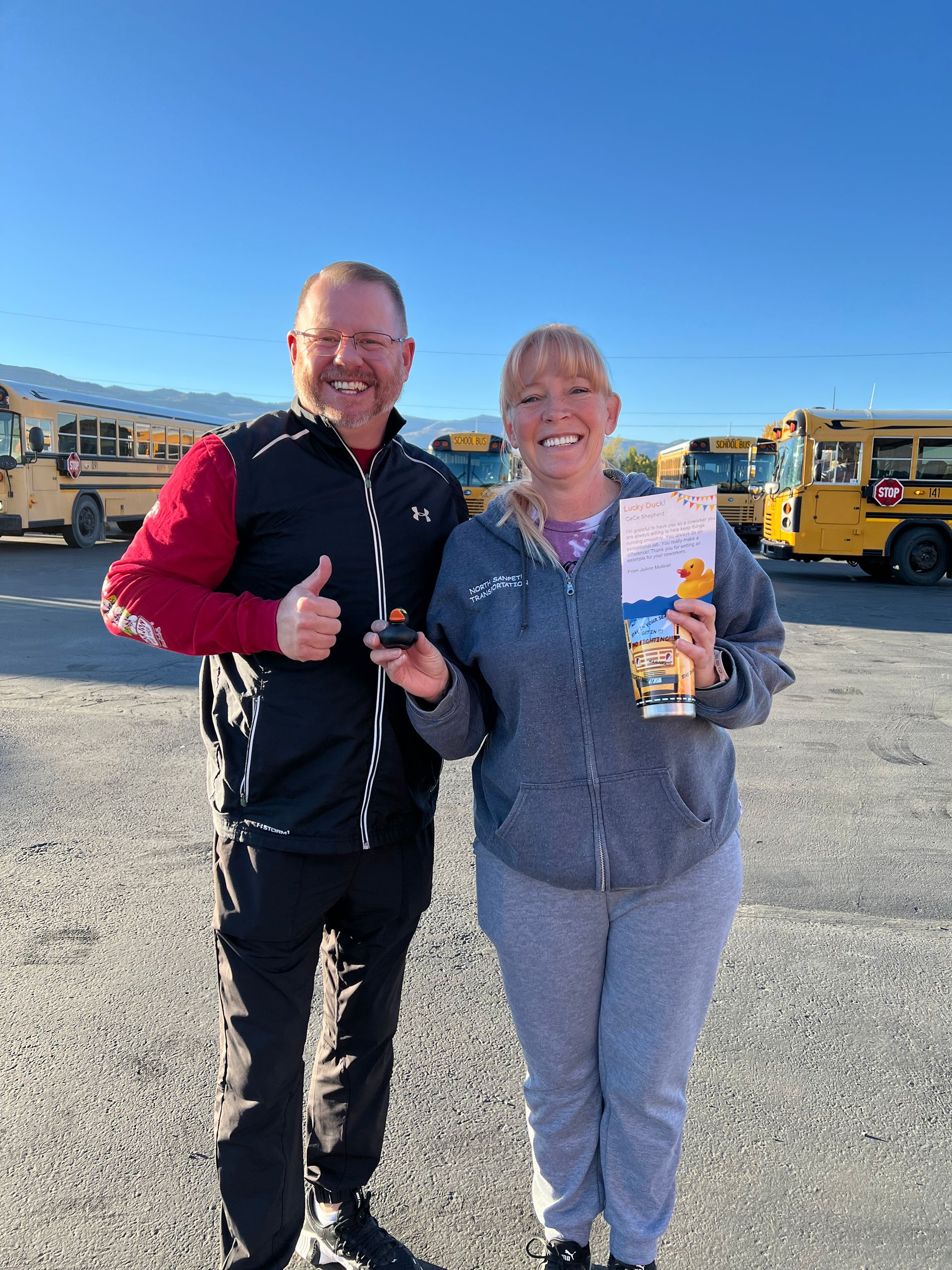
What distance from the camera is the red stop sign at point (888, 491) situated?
1523 cm

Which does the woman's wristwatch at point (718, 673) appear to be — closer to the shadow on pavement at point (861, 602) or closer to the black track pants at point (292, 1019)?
the black track pants at point (292, 1019)

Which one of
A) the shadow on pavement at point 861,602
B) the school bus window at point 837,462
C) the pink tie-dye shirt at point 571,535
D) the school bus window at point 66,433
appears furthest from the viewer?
the school bus window at point 66,433

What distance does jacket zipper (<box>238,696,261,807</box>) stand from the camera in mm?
1856

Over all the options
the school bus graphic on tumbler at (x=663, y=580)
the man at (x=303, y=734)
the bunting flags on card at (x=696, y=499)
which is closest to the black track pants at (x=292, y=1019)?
the man at (x=303, y=734)

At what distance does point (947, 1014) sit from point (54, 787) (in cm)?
437

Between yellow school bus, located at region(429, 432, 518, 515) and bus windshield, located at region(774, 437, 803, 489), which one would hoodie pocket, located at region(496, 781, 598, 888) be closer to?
bus windshield, located at region(774, 437, 803, 489)

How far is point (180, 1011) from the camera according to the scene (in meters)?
2.79

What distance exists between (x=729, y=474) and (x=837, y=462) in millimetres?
8764

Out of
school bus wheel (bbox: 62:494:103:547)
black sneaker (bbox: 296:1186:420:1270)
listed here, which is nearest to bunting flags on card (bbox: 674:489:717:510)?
black sneaker (bbox: 296:1186:420:1270)

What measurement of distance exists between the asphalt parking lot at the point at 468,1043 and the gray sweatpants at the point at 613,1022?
10.3 inches

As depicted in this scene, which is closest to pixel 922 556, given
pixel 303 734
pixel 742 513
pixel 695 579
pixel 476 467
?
pixel 742 513

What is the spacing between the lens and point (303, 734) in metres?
1.85

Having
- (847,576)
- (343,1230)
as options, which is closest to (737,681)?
(343,1230)

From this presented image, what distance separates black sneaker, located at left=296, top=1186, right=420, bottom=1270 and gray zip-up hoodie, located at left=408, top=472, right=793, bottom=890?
960 mm
